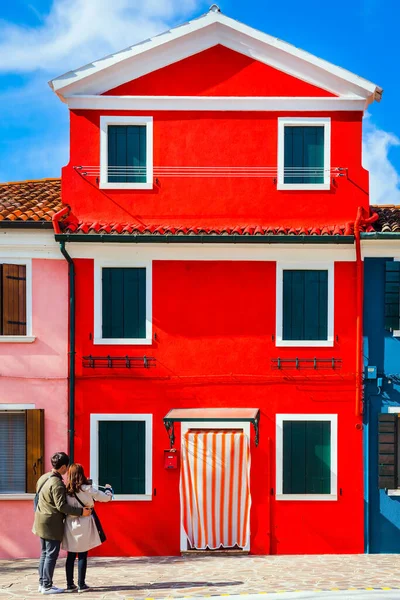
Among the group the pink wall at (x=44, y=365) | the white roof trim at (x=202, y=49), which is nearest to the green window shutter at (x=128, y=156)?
the white roof trim at (x=202, y=49)

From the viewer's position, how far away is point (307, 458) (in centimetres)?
1582

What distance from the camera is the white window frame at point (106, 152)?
53.4 feet

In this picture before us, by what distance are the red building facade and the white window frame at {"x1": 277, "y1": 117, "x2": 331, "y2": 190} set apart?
4 centimetres

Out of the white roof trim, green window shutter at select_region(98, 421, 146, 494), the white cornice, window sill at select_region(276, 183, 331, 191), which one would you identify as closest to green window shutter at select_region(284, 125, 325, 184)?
window sill at select_region(276, 183, 331, 191)

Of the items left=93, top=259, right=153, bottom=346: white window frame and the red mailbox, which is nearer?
the red mailbox

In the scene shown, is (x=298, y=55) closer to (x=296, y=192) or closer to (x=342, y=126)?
(x=342, y=126)

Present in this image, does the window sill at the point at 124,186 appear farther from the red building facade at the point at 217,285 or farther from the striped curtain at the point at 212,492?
the striped curtain at the point at 212,492

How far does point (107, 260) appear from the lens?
16.0 meters

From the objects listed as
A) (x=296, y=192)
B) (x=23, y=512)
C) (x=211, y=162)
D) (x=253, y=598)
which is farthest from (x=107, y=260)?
(x=253, y=598)

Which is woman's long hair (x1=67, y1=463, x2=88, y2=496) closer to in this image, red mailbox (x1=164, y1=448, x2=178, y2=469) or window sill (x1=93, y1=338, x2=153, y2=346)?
red mailbox (x1=164, y1=448, x2=178, y2=469)

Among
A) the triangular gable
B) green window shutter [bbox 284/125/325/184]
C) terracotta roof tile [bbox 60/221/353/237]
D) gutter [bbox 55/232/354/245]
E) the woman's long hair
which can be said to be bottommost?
the woman's long hair

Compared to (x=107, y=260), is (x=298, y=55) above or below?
above

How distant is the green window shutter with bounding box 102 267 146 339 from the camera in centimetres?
1603

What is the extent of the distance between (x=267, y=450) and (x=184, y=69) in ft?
→ 26.0
